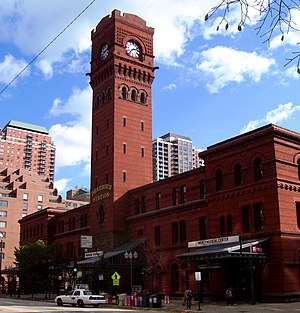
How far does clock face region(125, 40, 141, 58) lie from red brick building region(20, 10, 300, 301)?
0.16 metres

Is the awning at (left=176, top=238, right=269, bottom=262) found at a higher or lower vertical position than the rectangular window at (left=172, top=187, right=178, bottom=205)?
lower

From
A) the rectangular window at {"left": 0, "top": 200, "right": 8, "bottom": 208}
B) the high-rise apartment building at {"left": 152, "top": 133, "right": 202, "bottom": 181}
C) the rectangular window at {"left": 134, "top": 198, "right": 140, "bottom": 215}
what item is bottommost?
the rectangular window at {"left": 134, "top": 198, "right": 140, "bottom": 215}

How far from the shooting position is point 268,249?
3775 centimetres

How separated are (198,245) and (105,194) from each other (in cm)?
1825

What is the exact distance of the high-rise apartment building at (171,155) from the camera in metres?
184

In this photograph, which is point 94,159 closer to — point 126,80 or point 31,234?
point 126,80

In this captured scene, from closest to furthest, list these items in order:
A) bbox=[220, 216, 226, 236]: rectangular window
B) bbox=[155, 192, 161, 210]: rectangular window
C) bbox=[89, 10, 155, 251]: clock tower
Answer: bbox=[220, 216, 226, 236]: rectangular window
bbox=[155, 192, 161, 210]: rectangular window
bbox=[89, 10, 155, 251]: clock tower

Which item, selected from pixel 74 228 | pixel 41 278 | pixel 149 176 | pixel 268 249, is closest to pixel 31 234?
pixel 74 228

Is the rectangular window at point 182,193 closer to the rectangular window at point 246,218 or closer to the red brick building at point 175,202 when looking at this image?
the red brick building at point 175,202

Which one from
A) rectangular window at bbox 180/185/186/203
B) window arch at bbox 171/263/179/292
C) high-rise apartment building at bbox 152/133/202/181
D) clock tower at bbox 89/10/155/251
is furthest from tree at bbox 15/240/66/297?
high-rise apartment building at bbox 152/133/202/181

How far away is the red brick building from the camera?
3791 cm

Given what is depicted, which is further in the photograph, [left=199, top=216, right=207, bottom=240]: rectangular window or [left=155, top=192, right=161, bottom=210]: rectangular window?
[left=155, top=192, right=161, bottom=210]: rectangular window

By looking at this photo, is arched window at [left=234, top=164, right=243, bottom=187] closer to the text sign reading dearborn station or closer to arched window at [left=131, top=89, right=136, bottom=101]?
the text sign reading dearborn station

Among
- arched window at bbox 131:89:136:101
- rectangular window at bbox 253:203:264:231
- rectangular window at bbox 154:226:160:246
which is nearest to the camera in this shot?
rectangular window at bbox 253:203:264:231
